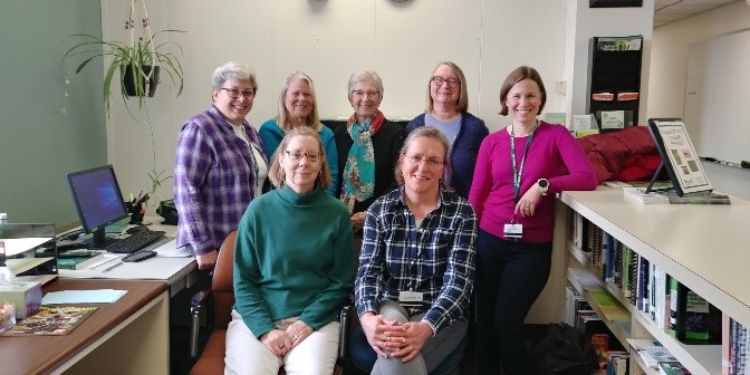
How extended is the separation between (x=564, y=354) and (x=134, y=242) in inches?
79.9

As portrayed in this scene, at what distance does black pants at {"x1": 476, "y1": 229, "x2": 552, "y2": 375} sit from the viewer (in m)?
2.31

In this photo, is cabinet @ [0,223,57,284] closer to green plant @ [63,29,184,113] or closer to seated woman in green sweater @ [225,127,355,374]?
seated woman in green sweater @ [225,127,355,374]

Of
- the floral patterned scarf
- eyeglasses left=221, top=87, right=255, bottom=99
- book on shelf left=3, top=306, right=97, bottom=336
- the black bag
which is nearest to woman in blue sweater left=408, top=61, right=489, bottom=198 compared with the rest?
the floral patterned scarf

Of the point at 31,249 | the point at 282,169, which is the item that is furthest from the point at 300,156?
the point at 31,249

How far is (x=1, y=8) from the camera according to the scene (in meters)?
2.72

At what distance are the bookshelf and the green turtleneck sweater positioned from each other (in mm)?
972

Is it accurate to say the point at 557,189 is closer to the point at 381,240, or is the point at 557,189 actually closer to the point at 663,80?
the point at 381,240

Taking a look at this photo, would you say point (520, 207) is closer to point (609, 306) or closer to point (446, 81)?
point (609, 306)

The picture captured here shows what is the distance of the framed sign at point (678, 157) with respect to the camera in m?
2.17

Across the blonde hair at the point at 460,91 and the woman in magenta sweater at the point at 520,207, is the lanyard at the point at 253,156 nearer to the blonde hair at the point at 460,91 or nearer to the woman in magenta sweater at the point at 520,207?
the blonde hair at the point at 460,91

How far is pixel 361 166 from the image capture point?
2.82 metres

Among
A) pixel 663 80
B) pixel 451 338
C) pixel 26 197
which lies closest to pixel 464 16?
pixel 451 338

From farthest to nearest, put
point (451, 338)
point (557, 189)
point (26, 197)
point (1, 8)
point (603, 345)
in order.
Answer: point (26, 197) → point (1, 8) → point (603, 345) → point (557, 189) → point (451, 338)

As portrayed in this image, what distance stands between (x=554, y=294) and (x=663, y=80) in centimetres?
497
